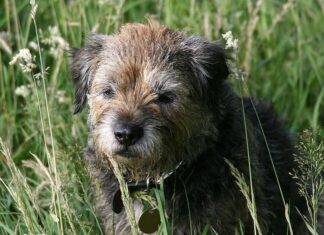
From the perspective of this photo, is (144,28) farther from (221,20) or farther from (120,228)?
(221,20)

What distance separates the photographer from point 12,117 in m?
6.14

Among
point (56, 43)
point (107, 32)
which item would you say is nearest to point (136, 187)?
point (107, 32)

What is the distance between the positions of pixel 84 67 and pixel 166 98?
654mm

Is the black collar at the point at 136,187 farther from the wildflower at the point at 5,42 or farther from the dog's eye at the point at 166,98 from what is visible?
the wildflower at the point at 5,42

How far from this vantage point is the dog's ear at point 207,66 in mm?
4715

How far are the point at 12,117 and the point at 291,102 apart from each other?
7.32 feet

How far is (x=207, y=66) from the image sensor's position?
473 centimetres

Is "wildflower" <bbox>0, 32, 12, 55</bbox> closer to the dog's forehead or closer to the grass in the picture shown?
the grass

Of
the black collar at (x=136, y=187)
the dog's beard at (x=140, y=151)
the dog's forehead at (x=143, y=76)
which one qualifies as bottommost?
the black collar at (x=136, y=187)

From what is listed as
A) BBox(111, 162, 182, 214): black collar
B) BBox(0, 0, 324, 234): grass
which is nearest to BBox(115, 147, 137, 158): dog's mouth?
BBox(111, 162, 182, 214): black collar

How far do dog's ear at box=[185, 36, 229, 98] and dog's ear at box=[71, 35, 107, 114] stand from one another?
0.54m

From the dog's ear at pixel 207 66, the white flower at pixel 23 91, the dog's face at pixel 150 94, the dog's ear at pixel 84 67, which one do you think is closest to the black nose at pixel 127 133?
the dog's face at pixel 150 94

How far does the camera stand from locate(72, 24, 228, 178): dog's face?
429cm

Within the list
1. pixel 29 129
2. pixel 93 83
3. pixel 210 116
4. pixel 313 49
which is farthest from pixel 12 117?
pixel 313 49
